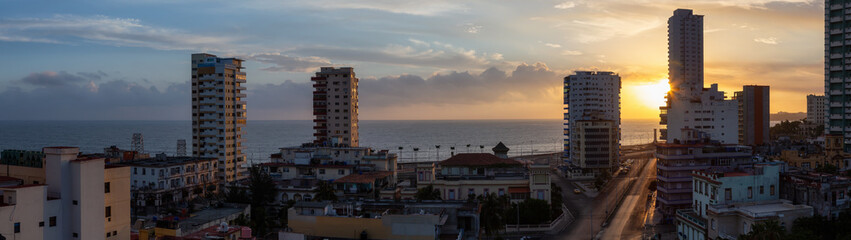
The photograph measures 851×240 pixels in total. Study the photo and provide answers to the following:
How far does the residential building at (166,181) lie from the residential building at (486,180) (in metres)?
33.9

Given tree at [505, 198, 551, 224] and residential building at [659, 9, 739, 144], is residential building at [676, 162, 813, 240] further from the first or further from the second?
residential building at [659, 9, 739, 144]

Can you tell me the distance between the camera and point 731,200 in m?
50.8

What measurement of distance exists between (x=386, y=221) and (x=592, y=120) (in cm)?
8931

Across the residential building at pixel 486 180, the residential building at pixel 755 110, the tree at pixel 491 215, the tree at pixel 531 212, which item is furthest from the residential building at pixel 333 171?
the residential building at pixel 755 110

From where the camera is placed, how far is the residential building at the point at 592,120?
119m

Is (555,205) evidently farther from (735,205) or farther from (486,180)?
(735,205)

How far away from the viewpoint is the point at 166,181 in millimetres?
76562

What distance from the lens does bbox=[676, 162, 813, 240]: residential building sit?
154 ft

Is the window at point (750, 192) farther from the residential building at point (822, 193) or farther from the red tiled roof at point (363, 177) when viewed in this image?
the red tiled roof at point (363, 177)

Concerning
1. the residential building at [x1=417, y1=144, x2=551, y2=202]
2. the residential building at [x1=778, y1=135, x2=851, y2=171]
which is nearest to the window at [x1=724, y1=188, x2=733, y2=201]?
the residential building at [x1=417, y1=144, x2=551, y2=202]

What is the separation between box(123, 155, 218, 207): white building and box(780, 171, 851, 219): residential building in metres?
70.9

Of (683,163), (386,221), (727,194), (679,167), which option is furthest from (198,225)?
(683,163)

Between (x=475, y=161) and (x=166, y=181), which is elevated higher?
(x=475, y=161)

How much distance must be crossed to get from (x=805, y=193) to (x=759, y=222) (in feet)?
31.1
